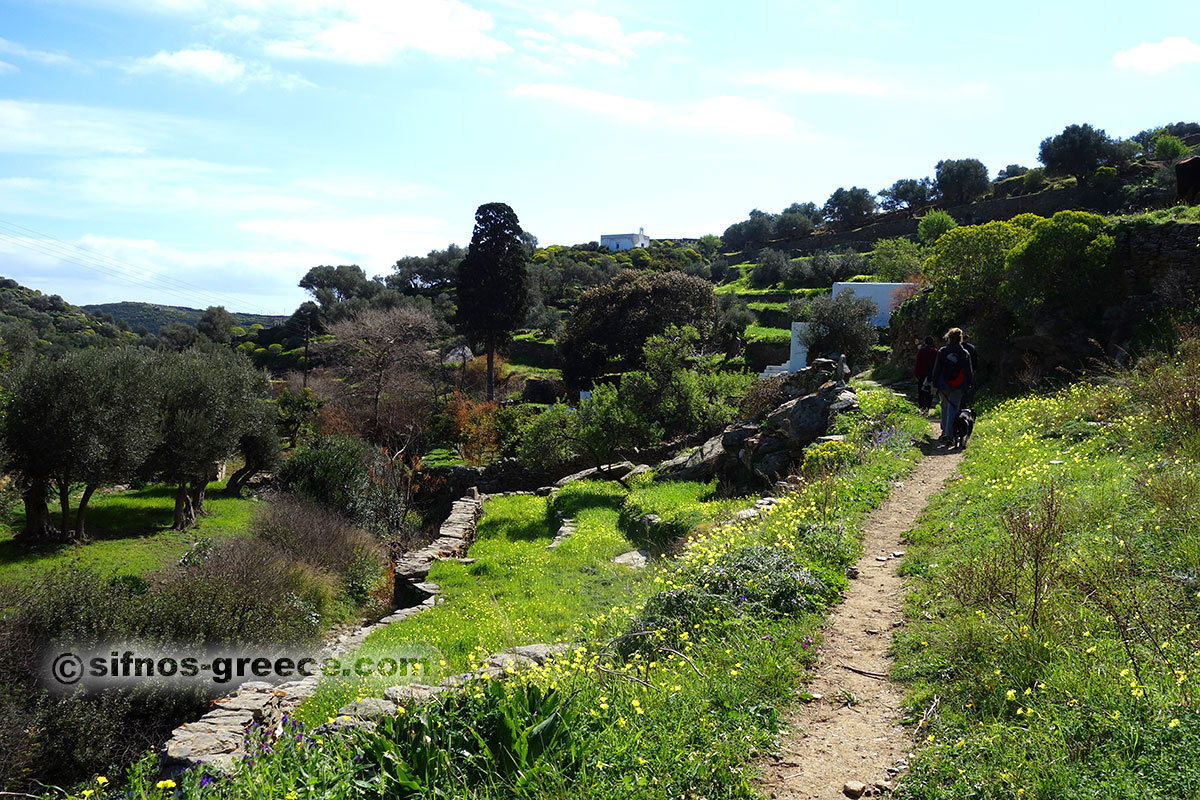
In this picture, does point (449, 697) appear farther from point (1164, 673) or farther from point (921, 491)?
point (921, 491)

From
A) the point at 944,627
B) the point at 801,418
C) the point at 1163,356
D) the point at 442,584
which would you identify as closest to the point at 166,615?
the point at 442,584

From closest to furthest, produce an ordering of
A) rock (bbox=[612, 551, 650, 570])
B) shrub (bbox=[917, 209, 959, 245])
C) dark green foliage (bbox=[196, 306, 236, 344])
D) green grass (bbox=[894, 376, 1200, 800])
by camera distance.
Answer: green grass (bbox=[894, 376, 1200, 800]) < rock (bbox=[612, 551, 650, 570]) < shrub (bbox=[917, 209, 959, 245]) < dark green foliage (bbox=[196, 306, 236, 344])

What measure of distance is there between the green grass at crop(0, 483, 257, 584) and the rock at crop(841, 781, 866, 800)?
51.9 ft

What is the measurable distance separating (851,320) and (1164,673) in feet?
80.2

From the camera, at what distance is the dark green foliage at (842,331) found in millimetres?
26672

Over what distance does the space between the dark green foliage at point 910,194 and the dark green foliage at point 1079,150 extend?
38.9 feet

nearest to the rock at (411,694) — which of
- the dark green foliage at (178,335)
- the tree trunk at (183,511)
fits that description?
the tree trunk at (183,511)

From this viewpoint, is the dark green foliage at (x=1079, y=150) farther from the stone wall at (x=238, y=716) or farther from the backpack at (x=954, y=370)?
the stone wall at (x=238, y=716)

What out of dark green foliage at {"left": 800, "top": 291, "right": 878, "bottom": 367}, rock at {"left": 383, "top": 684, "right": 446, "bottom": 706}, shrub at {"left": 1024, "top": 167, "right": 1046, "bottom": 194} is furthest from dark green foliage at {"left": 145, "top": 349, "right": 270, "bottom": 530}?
shrub at {"left": 1024, "top": 167, "right": 1046, "bottom": 194}

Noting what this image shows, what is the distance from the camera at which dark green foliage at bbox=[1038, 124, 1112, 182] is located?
54844 mm

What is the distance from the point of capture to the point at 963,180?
63.5m

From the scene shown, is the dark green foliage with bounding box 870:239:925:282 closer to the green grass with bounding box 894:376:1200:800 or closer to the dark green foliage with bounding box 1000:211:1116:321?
the dark green foliage with bounding box 1000:211:1116:321

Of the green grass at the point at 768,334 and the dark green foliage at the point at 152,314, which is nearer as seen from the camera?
the green grass at the point at 768,334

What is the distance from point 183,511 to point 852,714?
79.2 ft
